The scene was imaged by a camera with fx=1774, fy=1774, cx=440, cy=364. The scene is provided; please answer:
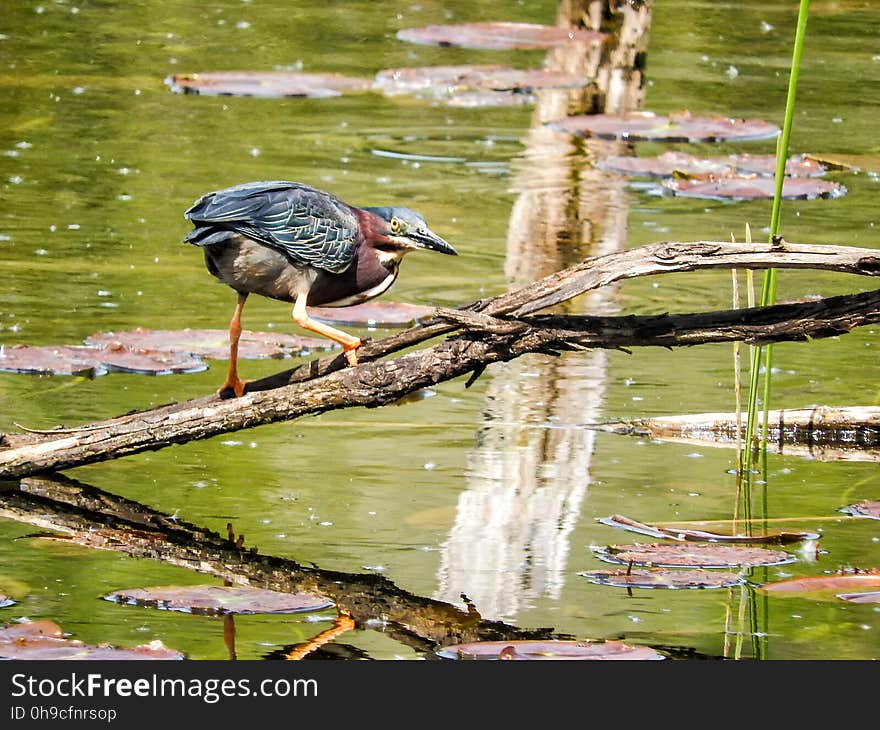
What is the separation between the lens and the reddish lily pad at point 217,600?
4484 millimetres

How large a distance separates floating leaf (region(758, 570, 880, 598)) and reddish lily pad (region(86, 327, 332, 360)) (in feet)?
8.42

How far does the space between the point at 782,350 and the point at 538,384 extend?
1157 millimetres

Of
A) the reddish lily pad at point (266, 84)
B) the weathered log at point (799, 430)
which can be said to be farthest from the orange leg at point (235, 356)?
the reddish lily pad at point (266, 84)

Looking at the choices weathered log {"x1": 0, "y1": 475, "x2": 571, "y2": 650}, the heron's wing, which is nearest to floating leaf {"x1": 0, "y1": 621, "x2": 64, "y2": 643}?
weathered log {"x1": 0, "y1": 475, "x2": 571, "y2": 650}

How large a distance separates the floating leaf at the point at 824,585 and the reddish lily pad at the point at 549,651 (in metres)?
0.62

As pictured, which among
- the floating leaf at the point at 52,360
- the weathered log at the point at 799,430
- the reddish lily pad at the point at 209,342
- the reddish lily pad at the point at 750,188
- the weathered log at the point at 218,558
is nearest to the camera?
the weathered log at the point at 218,558

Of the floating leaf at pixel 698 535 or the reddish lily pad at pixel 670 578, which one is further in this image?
the floating leaf at pixel 698 535

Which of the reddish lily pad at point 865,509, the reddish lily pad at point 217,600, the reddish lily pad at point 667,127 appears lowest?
the reddish lily pad at point 217,600

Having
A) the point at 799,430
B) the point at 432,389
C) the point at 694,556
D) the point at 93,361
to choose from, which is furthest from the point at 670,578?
the point at 93,361

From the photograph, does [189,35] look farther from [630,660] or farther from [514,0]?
[630,660]

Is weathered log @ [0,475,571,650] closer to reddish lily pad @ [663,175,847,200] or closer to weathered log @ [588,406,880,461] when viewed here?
weathered log @ [588,406,880,461]

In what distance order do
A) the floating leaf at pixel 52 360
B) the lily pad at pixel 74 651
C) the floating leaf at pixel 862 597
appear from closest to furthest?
the lily pad at pixel 74 651
the floating leaf at pixel 862 597
the floating leaf at pixel 52 360

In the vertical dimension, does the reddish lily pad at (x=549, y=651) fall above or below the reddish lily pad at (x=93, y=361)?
below

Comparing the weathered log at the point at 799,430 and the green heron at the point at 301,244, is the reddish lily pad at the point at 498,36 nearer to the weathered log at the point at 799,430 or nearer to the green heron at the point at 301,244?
the weathered log at the point at 799,430
